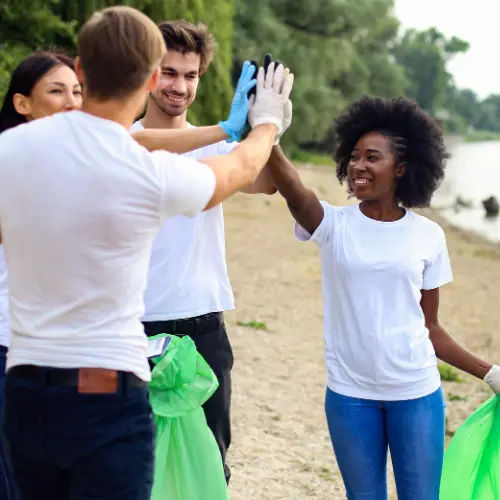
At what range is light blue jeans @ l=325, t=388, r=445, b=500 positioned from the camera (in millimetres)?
2938

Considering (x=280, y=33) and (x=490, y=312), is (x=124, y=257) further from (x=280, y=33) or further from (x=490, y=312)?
(x=280, y=33)

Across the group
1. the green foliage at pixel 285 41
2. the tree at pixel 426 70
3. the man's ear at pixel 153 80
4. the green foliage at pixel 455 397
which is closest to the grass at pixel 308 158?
the green foliage at pixel 285 41

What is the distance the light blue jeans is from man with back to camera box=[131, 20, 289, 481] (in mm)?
466

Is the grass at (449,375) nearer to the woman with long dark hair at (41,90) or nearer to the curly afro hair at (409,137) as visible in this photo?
the curly afro hair at (409,137)

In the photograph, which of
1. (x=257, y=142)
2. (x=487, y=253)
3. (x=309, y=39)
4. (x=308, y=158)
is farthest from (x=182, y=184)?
(x=308, y=158)

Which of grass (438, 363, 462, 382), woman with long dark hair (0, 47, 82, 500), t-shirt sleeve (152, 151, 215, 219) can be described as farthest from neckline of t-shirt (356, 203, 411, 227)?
grass (438, 363, 462, 382)

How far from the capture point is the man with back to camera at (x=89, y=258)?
1.88 metres

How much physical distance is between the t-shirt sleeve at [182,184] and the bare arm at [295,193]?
3.10 feet

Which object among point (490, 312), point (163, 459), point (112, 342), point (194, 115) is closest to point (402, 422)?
point (163, 459)

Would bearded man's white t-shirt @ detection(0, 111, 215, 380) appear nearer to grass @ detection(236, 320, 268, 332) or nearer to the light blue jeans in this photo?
the light blue jeans

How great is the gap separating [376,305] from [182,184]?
1.21 meters

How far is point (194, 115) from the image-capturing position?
13.2 m

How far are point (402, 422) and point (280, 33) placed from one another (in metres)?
24.2

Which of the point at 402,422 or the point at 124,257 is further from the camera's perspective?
the point at 402,422
